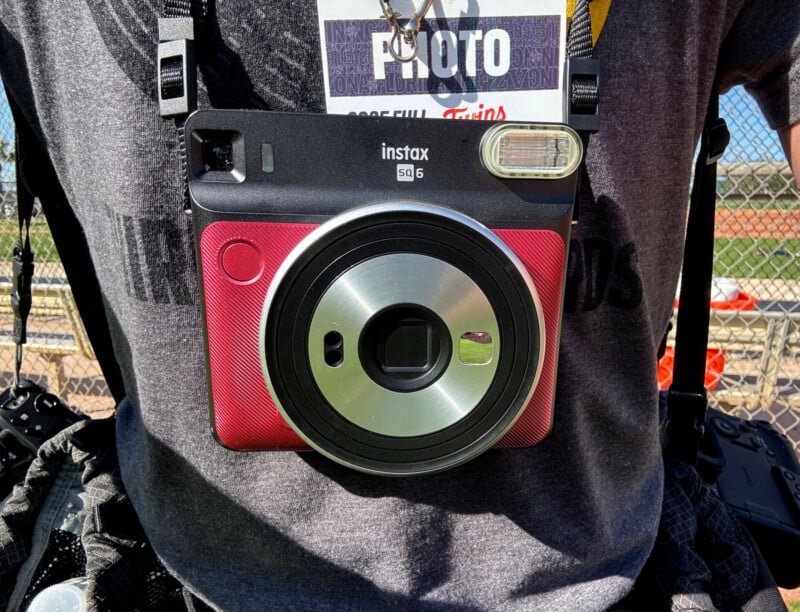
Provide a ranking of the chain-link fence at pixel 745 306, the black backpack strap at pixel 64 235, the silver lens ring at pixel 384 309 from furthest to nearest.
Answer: the chain-link fence at pixel 745 306, the black backpack strap at pixel 64 235, the silver lens ring at pixel 384 309

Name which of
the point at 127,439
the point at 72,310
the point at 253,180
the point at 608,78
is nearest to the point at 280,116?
the point at 253,180

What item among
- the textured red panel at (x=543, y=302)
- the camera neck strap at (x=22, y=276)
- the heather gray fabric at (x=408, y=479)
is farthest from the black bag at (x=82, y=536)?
the textured red panel at (x=543, y=302)

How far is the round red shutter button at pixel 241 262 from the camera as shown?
1.67ft

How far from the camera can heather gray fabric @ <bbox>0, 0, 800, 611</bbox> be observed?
61 centimetres

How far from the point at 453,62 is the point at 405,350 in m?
0.27

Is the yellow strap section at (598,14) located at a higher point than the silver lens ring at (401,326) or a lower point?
higher

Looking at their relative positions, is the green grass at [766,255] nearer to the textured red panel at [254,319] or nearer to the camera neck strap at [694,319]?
the camera neck strap at [694,319]

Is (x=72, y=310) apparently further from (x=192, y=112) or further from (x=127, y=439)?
(x=192, y=112)

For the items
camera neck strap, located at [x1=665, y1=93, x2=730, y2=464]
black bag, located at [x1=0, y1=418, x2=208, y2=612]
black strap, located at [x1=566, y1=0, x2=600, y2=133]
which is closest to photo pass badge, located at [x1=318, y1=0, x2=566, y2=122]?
black strap, located at [x1=566, y1=0, x2=600, y2=133]

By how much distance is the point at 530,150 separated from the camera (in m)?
0.51

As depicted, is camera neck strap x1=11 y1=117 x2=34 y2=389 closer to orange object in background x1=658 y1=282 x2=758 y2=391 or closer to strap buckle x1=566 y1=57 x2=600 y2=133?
strap buckle x1=566 y1=57 x2=600 y2=133

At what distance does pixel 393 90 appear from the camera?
1.88 feet

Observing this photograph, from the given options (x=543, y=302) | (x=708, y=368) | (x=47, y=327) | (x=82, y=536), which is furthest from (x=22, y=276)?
(x=47, y=327)

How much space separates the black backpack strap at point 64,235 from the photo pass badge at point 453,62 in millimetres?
414
